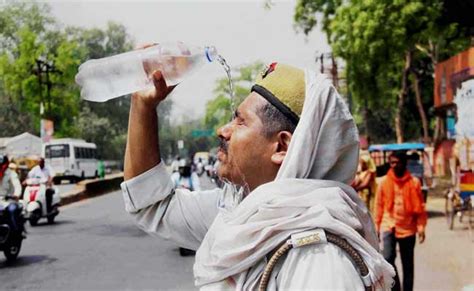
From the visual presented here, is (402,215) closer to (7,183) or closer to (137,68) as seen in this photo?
(137,68)

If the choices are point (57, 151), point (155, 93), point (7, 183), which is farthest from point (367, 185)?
point (57, 151)

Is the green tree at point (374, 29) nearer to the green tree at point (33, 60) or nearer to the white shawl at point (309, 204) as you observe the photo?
the green tree at point (33, 60)

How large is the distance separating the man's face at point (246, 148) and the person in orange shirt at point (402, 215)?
4633 millimetres

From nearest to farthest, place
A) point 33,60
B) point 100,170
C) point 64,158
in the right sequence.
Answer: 1. point 33,60
2. point 64,158
3. point 100,170

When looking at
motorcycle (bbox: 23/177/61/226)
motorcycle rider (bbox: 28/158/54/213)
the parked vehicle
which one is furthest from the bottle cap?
motorcycle rider (bbox: 28/158/54/213)

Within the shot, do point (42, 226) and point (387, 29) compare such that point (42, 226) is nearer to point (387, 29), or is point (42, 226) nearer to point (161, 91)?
point (387, 29)

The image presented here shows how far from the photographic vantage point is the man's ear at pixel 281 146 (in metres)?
1.49

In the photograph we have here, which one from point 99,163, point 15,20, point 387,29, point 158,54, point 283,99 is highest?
point 15,20

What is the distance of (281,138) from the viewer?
4.91ft

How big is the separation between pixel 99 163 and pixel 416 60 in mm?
20889

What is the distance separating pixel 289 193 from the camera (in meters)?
1.38

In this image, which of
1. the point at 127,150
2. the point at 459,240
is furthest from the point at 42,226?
the point at 127,150

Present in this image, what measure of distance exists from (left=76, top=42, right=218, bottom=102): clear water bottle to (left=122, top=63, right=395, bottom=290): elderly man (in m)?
0.36

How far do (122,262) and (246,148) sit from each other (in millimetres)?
7738
